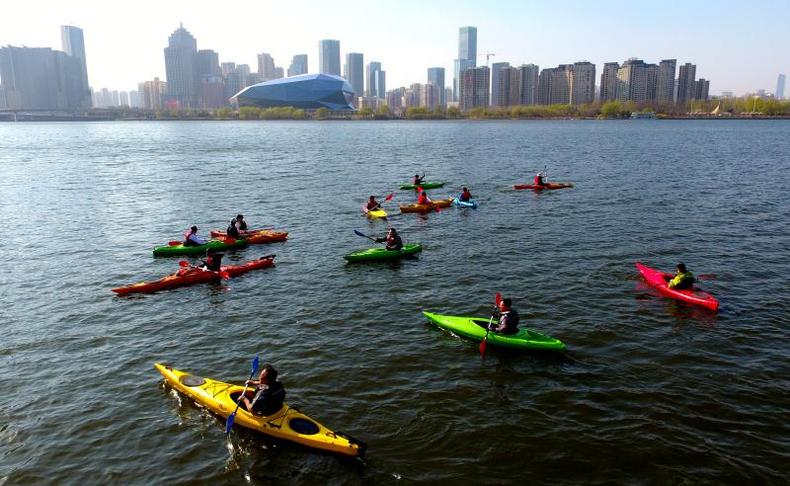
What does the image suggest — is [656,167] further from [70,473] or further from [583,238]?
[70,473]

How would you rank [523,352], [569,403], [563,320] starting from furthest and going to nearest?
[563,320] → [523,352] → [569,403]

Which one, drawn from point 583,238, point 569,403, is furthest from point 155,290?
point 583,238

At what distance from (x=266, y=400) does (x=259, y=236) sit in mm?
20033

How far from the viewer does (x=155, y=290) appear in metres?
25.0

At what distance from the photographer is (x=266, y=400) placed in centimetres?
1421

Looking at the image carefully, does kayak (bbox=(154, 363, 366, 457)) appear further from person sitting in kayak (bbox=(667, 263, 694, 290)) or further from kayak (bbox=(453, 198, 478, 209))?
kayak (bbox=(453, 198, 478, 209))

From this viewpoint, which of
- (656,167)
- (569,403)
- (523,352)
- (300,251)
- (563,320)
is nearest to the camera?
(569,403)

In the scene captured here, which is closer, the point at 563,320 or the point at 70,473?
the point at 70,473

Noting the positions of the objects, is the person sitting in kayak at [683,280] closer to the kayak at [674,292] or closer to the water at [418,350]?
the kayak at [674,292]

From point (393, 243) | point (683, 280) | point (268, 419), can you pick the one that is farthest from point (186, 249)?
point (683, 280)

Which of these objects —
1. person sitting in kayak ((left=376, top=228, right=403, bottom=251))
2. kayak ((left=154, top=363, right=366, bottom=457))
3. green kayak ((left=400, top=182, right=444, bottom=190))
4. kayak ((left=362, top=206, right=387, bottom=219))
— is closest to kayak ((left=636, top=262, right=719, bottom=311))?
person sitting in kayak ((left=376, top=228, right=403, bottom=251))

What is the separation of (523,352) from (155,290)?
53.7ft

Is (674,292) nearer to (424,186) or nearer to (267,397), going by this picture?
(267,397)

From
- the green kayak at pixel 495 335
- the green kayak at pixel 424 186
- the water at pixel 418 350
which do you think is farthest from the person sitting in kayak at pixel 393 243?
the green kayak at pixel 424 186
